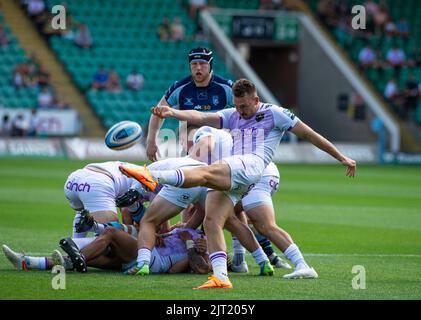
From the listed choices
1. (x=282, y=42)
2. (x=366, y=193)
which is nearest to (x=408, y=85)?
(x=282, y=42)

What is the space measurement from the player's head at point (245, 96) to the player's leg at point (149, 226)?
1.25 metres

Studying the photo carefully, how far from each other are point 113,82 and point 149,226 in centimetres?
2924

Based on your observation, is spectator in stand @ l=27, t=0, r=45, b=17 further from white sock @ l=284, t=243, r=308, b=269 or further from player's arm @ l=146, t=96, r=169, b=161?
white sock @ l=284, t=243, r=308, b=269

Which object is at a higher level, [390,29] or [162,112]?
[390,29]

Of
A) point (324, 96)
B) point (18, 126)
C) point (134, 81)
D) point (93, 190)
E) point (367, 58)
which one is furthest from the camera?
point (324, 96)

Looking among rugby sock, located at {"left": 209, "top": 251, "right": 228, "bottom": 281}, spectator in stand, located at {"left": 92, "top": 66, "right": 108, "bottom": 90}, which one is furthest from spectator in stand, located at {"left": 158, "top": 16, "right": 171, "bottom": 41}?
rugby sock, located at {"left": 209, "top": 251, "right": 228, "bottom": 281}

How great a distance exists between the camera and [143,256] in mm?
10477

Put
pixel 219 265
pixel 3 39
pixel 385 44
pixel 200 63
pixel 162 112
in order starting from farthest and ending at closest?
pixel 385 44 < pixel 3 39 < pixel 200 63 < pixel 162 112 < pixel 219 265

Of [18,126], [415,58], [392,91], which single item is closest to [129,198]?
[18,126]

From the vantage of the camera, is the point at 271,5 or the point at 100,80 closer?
the point at 100,80

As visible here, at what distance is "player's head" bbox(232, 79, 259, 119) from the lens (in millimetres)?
A: 10125

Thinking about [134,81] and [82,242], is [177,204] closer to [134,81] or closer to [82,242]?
[82,242]

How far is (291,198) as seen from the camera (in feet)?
73.8
